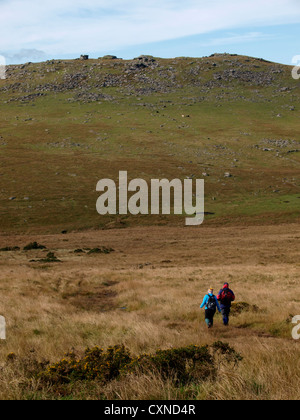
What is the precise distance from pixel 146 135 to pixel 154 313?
100m

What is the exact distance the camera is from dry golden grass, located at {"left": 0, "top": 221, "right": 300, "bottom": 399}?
707 cm

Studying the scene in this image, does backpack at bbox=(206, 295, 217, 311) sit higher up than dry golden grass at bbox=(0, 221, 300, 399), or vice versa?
backpack at bbox=(206, 295, 217, 311)

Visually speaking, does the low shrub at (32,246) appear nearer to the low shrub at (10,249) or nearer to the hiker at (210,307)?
the low shrub at (10,249)

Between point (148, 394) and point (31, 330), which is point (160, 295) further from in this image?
point (148, 394)

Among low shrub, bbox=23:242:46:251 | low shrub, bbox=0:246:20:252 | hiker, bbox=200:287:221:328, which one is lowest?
low shrub, bbox=0:246:20:252

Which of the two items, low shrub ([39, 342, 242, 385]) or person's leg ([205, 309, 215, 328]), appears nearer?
low shrub ([39, 342, 242, 385])

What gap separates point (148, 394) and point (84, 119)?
12933 cm

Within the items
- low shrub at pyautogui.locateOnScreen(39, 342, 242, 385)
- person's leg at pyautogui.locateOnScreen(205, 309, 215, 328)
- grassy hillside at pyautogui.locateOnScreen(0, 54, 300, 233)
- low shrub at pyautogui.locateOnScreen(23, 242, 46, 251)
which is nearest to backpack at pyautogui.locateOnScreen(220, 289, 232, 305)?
person's leg at pyautogui.locateOnScreen(205, 309, 215, 328)

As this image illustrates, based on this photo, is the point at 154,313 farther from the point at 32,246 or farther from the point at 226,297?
the point at 32,246

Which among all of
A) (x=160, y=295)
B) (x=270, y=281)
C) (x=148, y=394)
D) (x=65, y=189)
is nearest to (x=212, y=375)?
(x=148, y=394)

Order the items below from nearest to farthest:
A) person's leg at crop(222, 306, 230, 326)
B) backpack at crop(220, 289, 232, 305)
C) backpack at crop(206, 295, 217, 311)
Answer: backpack at crop(206, 295, 217, 311) → backpack at crop(220, 289, 232, 305) → person's leg at crop(222, 306, 230, 326)

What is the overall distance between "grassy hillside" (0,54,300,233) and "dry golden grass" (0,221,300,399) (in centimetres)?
2217

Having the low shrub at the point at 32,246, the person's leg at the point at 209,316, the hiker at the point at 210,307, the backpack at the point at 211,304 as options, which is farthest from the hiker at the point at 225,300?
the low shrub at the point at 32,246

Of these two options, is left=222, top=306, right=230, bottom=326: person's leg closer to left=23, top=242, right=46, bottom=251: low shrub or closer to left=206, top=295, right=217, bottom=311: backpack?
left=206, top=295, right=217, bottom=311: backpack
